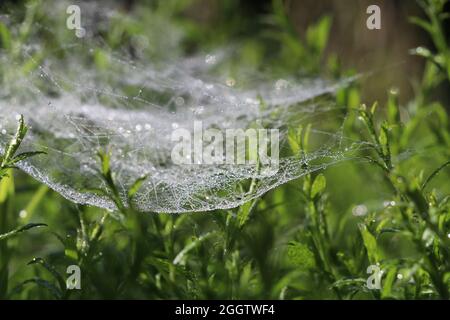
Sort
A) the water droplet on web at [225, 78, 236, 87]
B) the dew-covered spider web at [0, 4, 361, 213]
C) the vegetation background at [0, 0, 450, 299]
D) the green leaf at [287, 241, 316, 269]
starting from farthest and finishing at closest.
A: the water droplet on web at [225, 78, 236, 87], the dew-covered spider web at [0, 4, 361, 213], the green leaf at [287, 241, 316, 269], the vegetation background at [0, 0, 450, 299]

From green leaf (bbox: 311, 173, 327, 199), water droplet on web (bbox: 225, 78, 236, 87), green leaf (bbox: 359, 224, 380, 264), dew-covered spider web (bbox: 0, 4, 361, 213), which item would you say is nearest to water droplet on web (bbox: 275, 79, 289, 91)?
dew-covered spider web (bbox: 0, 4, 361, 213)

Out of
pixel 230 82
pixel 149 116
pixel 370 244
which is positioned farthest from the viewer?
pixel 230 82

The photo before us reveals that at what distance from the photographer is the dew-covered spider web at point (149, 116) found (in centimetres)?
160

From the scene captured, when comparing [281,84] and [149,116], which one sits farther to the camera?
[281,84]

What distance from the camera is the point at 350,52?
177 inches

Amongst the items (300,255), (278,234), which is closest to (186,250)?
(300,255)

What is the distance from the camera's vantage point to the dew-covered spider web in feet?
5.24

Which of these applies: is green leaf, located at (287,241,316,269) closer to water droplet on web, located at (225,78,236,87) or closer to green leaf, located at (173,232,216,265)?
green leaf, located at (173,232,216,265)

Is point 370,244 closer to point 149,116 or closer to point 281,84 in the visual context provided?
point 149,116

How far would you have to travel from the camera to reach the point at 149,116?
92.4 inches

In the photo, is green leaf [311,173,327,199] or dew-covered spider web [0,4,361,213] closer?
green leaf [311,173,327,199]

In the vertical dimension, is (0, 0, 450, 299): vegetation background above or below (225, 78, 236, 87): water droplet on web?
below

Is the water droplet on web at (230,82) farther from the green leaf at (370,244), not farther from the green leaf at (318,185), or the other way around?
the green leaf at (370,244)

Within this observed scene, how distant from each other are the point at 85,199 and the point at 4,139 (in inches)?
17.0
